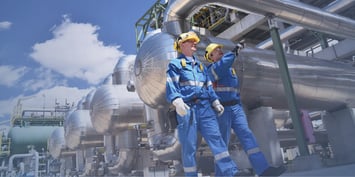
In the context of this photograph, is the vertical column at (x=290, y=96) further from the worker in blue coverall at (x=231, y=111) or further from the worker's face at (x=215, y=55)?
the worker's face at (x=215, y=55)

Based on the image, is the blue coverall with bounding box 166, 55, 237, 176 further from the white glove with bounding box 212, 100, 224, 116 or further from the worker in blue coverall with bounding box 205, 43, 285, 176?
the worker in blue coverall with bounding box 205, 43, 285, 176

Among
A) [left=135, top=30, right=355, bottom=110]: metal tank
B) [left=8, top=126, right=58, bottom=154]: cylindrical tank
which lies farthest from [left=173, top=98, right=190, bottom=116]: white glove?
[left=8, top=126, right=58, bottom=154]: cylindrical tank

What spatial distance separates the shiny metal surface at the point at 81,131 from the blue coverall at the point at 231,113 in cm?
909

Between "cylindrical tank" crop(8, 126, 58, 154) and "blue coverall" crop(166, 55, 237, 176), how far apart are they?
17.2m

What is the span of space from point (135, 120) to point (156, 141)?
3282 mm

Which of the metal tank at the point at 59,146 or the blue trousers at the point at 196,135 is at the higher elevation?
the metal tank at the point at 59,146

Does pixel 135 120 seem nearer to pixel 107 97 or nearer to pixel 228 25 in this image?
pixel 107 97

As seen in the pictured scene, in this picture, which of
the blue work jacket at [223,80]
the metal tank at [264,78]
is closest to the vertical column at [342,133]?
the metal tank at [264,78]

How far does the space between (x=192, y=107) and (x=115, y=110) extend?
18.7 ft

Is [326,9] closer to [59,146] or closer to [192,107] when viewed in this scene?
[192,107]

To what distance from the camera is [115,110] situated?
820 centimetres

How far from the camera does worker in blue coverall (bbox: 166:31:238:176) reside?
8.86 ft

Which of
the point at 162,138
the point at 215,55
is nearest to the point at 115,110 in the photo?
the point at 162,138

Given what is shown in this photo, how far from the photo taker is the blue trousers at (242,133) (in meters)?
3.02
